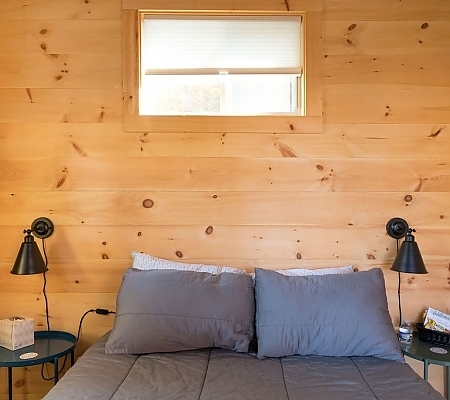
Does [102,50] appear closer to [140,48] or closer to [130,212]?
[140,48]

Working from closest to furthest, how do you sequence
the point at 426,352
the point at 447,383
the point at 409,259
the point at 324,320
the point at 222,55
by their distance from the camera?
the point at 324,320
the point at 426,352
the point at 409,259
the point at 447,383
the point at 222,55

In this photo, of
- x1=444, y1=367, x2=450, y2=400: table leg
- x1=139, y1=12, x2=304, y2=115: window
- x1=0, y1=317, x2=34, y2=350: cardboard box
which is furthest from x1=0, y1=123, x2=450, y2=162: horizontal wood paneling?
x1=444, y1=367, x2=450, y2=400: table leg

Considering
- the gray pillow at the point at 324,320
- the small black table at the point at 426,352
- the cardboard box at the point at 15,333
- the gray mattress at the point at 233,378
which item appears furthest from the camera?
the cardboard box at the point at 15,333

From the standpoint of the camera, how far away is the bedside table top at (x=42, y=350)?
2.04m

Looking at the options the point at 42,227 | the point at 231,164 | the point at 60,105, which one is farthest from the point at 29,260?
the point at 231,164

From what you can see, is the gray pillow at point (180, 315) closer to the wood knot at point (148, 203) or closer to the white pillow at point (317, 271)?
the white pillow at point (317, 271)

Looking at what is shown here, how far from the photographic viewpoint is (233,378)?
1.73 meters

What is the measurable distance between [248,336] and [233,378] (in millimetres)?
287

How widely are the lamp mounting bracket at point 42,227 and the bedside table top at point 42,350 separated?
49 cm

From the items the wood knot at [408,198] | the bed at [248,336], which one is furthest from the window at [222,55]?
the bed at [248,336]

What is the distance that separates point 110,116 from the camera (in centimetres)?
239

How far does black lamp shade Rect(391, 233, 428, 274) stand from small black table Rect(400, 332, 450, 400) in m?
0.34

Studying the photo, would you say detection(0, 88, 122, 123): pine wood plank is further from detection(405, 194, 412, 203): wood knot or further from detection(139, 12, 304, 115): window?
detection(405, 194, 412, 203): wood knot

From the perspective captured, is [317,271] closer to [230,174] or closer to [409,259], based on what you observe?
[409,259]
